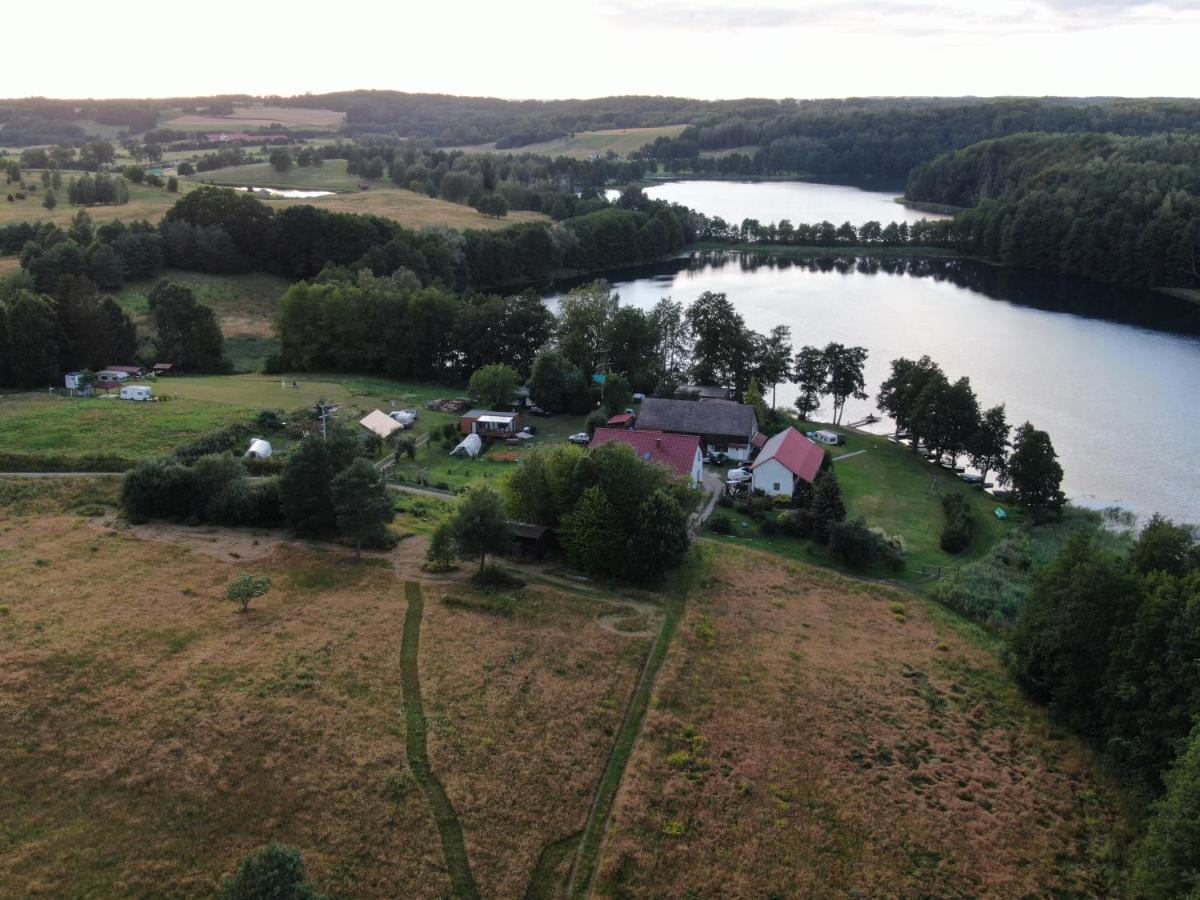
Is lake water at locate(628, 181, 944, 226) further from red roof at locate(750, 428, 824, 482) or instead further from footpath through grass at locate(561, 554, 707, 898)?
footpath through grass at locate(561, 554, 707, 898)

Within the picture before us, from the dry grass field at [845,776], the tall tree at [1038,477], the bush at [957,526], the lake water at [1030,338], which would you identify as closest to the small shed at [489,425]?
the dry grass field at [845,776]

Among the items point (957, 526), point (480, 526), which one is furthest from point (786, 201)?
point (480, 526)

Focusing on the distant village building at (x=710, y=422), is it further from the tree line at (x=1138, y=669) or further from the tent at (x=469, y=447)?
the tree line at (x=1138, y=669)

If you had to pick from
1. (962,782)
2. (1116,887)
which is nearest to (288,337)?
(962,782)

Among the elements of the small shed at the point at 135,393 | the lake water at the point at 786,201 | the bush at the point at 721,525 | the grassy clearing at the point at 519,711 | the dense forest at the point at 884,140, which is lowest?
the bush at the point at 721,525

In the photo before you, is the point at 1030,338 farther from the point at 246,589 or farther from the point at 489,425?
the point at 246,589
